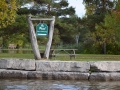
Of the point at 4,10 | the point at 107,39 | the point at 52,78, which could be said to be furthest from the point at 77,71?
the point at 107,39

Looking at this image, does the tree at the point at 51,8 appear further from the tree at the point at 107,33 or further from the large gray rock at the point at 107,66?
the large gray rock at the point at 107,66

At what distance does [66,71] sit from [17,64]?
7.73ft

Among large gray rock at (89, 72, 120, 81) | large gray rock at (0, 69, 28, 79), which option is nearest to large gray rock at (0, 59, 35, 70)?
large gray rock at (0, 69, 28, 79)

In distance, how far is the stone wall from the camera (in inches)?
523

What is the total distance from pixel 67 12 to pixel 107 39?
6301 millimetres

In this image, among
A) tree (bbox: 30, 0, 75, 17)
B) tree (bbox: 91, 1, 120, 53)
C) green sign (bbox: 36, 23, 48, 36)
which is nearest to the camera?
green sign (bbox: 36, 23, 48, 36)

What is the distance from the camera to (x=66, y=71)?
1359 cm

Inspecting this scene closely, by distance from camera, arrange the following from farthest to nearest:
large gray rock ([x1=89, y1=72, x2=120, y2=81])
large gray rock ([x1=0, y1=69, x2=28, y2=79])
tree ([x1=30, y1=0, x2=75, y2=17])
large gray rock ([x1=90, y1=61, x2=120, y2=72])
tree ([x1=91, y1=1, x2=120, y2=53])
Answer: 1. tree ([x1=30, y1=0, x2=75, y2=17])
2. tree ([x1=91, y1=1, x2=120, y2=53])
3. large gray rock ([x1=0, y1=69, x2=28, y2=79])
4. large gray rock ([x1=90, y1=61, x2=120, y2=72])
5. large gray rock ([x1=89, y1=72, x2=120, y2=81])

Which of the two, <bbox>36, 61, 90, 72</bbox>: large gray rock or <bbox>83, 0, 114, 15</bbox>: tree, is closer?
<bbox>36, 61, 90, 72</bbox>: large gray rock

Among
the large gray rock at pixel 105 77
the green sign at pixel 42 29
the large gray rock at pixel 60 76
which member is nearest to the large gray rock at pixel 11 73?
the large gray rock at pixel 60 76

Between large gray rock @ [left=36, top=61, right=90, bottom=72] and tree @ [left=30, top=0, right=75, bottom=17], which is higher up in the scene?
tree @ [left=30, top=0, right=75, bottom=17]

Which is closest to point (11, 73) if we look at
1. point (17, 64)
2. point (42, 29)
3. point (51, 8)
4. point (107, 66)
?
point (17, 64)

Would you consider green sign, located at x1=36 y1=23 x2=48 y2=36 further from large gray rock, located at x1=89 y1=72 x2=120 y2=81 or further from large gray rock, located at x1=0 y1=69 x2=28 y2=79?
large gray rock, located at x1=89 y1=72 x2=120 y2=81

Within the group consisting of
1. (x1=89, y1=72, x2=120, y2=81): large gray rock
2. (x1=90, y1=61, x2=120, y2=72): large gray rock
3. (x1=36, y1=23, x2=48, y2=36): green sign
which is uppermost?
(x1=36, y1=23, x2=48, y2=36): green sign
